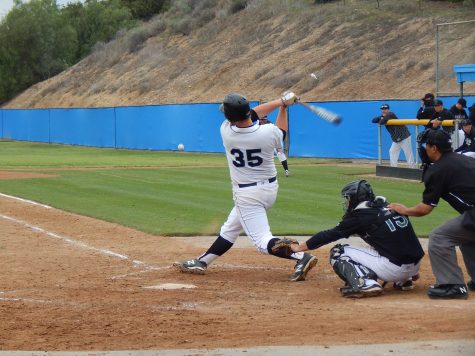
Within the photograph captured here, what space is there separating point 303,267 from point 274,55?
38.6 m

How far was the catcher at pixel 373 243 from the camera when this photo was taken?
8.23 metres

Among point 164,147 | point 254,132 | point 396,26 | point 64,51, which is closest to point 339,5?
point 396,26

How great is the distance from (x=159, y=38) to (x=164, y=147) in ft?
76.1

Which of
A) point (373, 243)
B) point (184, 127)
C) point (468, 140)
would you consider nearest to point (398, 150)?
point (468, 140)

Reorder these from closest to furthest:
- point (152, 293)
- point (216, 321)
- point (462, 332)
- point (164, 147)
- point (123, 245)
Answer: point (462, 332) → point (216, 321) → point (152, 293) → point (123, 245) → point (164, 147)

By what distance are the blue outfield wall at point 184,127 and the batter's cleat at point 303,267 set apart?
17.1 meters

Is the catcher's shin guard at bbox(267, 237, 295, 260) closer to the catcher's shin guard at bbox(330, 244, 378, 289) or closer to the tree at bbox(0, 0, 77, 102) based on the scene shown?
the catcher's shin guard at bbox(330, 244, 378, 289)

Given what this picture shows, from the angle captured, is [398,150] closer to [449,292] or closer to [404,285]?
[404,285]

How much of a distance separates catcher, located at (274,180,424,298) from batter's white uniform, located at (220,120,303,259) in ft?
2.71

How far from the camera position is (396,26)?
41.5m

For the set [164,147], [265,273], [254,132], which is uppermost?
[254,132]

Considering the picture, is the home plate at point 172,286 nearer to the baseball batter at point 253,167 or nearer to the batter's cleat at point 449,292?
the baseball batter at point 253,167

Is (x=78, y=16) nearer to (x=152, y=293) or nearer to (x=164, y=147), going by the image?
(x=164, y=147)

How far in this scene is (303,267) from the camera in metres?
9.02
